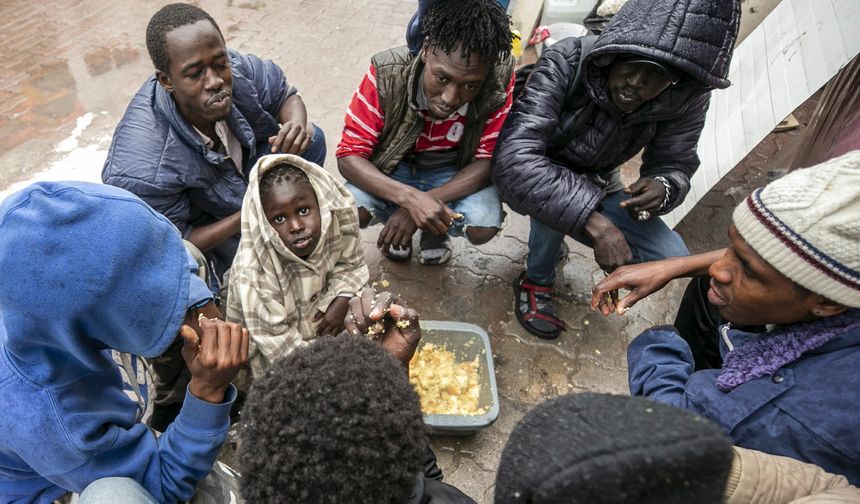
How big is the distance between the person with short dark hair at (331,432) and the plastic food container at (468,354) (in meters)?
1.23

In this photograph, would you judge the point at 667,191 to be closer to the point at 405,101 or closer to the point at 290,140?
the point at 405,101

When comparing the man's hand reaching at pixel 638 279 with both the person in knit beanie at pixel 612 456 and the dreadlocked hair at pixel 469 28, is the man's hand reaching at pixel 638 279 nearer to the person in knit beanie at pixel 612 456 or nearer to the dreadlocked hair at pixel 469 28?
the dreadlocked hair at pixel 469 28

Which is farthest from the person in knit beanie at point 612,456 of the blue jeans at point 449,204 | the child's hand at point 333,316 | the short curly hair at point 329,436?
the blue jeans at point 449,204

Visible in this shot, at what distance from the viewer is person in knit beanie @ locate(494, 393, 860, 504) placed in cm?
76

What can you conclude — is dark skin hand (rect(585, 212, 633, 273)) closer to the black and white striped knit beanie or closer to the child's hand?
the black and white striped knit beanie

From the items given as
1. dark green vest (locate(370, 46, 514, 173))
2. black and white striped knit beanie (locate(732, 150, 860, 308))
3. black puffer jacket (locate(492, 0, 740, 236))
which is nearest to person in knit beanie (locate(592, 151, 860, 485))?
black and white striped knit beanie (locate(732, 150, 860, 308))

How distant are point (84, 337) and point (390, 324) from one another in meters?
0.94

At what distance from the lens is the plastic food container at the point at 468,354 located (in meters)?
2.43

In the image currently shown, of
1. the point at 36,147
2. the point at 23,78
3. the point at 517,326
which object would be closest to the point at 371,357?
the point at 517,326

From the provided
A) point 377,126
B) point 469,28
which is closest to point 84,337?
point 377,126

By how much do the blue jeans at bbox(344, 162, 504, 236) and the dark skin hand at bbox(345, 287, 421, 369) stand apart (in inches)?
46.2

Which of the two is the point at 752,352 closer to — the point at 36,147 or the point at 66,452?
the point at 66,452

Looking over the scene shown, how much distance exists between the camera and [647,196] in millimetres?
2648

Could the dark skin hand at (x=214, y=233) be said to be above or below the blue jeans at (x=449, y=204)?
above
